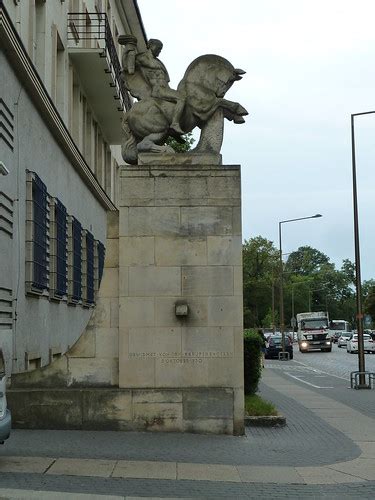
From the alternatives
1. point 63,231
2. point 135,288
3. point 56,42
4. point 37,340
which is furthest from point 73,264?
point 135,288

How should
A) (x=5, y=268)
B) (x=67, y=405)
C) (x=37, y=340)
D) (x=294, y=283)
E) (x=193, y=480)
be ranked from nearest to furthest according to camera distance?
(x=193, y=480) < (x=67, y=405) < (x=5, y=268) < (x=37, y=340) < (x=294, y=283)

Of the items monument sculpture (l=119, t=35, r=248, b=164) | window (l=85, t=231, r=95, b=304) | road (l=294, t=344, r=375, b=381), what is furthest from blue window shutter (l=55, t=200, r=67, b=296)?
road (l=294, t=344, r=375, b=381)

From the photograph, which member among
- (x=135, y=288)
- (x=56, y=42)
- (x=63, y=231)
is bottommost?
(x=135, y=288)

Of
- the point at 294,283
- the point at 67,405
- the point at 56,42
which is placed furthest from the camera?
the point at 294,283

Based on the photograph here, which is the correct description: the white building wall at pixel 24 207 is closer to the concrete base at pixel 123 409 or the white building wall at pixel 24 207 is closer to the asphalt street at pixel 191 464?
the concrete base at pixel 123 409

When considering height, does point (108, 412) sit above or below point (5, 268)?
below

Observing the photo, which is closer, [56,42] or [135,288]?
[135,288]

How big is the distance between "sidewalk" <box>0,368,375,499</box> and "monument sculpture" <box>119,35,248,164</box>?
484 cm

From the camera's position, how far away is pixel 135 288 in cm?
1170

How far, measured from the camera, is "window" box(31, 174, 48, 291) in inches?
621

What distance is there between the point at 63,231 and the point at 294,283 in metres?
123

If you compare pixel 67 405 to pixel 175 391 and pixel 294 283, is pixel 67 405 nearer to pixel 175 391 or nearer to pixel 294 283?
Result: pixel 175 391

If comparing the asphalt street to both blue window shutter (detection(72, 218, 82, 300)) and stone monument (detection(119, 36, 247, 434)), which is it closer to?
stone monument (detection(119, 36, 247, 434))

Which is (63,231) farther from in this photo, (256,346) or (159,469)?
(159,469)
